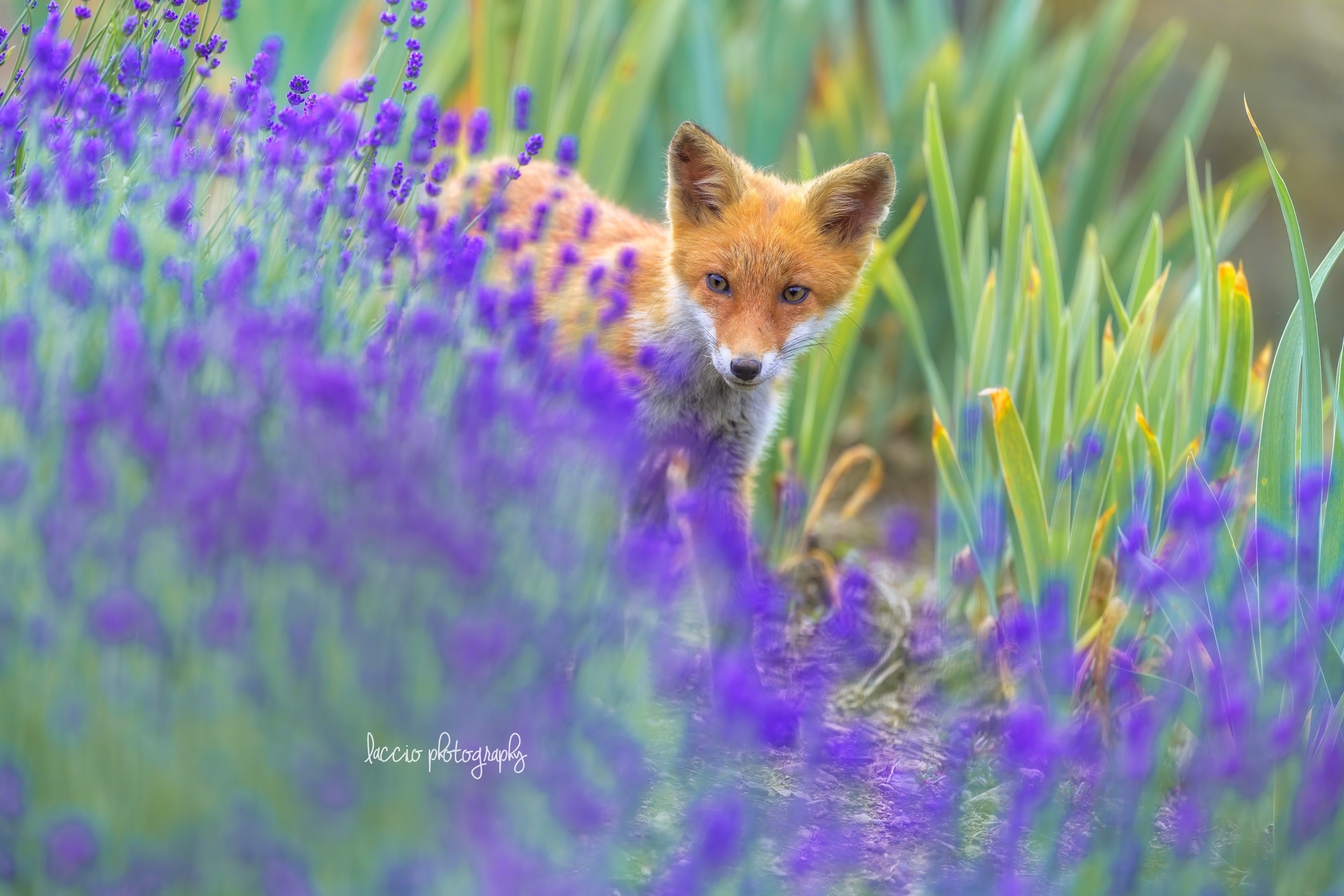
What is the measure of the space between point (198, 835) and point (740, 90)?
430 cm

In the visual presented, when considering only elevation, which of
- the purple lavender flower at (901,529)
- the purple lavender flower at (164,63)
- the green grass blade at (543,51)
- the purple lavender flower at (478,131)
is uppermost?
the green grass blade at (543,51)

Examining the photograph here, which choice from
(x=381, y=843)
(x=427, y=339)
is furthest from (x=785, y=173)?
(x=381, y=843)

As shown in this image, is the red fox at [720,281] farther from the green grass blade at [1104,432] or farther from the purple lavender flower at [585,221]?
the green grass blade at [1104,432]

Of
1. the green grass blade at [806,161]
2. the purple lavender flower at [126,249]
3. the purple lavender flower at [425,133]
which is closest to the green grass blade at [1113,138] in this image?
the green grass blade at [806,161]

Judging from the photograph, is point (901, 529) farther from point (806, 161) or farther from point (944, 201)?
point (806, 161)

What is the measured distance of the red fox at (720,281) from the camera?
3.02m

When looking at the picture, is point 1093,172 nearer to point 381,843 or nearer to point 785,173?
point 785,173

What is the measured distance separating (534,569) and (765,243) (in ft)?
4.81

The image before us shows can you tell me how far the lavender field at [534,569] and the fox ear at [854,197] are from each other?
0.33 meters

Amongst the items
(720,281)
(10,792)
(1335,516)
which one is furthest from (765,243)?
(10,792)

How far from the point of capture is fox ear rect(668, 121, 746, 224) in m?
3.11

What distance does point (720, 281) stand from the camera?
3.04 metres

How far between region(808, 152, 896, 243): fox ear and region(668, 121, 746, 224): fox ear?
217 mm

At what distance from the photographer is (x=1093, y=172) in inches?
193
